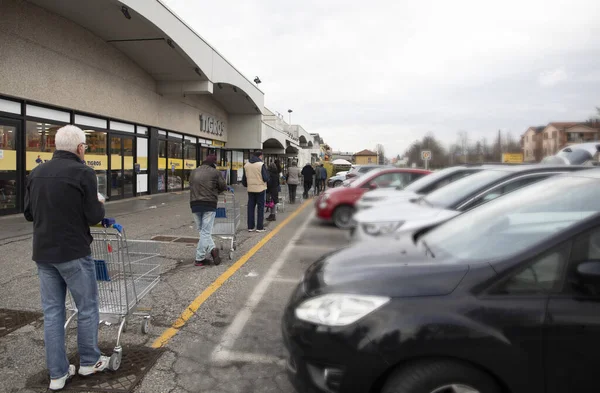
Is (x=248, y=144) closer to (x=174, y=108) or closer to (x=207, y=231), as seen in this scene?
(x=174, y=108)

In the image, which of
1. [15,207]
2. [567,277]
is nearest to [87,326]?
[567,277]

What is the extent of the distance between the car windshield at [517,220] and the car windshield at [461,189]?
9.54 feet

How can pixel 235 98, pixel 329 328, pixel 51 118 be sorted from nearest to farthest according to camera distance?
pixel 329 328 → pixel 51 118 → pixel 235 98

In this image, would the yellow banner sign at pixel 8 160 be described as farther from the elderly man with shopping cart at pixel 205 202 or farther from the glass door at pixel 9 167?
the elderly man with shopping cart at pixel 205 202

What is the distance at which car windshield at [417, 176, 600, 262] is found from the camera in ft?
8.48

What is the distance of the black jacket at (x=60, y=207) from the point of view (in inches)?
115

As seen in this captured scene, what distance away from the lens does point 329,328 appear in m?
2.38

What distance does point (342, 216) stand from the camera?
10.8m

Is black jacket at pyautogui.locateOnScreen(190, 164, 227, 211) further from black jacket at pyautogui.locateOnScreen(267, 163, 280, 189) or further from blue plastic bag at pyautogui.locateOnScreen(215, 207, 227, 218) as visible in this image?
black jacket at pyautogui.locateOnScreen(267, 163, 280, 189)

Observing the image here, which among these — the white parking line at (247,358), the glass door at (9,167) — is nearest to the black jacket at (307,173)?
the glass door at (9,167)

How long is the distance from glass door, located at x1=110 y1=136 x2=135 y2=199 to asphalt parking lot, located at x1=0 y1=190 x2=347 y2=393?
27.5 feet

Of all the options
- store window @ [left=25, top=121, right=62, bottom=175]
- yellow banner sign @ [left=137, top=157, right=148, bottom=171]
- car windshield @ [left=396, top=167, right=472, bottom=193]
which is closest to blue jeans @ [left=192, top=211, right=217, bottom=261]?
car windshield @ [left=396, top=167, right=472, bottom=193]

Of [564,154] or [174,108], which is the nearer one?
[564,154]

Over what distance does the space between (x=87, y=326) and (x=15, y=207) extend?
10719 mm
